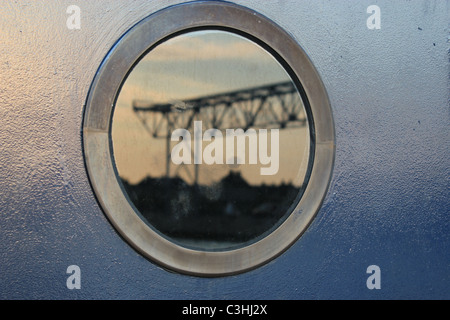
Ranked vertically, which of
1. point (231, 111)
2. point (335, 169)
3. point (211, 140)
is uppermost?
point (231, 111)

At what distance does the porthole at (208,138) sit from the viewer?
2.46 meters

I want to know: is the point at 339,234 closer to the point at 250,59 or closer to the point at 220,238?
the point at 220,238

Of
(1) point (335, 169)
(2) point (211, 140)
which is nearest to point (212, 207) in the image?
(2) point (211, 140)

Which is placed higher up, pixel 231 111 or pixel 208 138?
pixel 231 111

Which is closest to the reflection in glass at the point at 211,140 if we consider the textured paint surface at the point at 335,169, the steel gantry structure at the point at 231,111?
the steel gantry structure at the point at 231,111

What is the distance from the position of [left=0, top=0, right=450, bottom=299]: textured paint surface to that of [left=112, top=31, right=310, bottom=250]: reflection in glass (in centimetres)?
21

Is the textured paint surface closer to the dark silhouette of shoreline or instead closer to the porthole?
the porthole

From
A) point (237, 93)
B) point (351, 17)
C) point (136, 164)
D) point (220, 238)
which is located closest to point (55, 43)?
point (136, 164)

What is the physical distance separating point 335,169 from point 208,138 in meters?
0.71

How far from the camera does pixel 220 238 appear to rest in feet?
8.25

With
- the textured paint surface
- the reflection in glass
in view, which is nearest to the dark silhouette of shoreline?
the reflection in glass

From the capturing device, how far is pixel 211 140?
2480 millimetres

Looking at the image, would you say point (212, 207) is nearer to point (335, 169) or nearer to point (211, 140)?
point (211, 140)

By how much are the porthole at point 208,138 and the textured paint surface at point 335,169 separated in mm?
81
